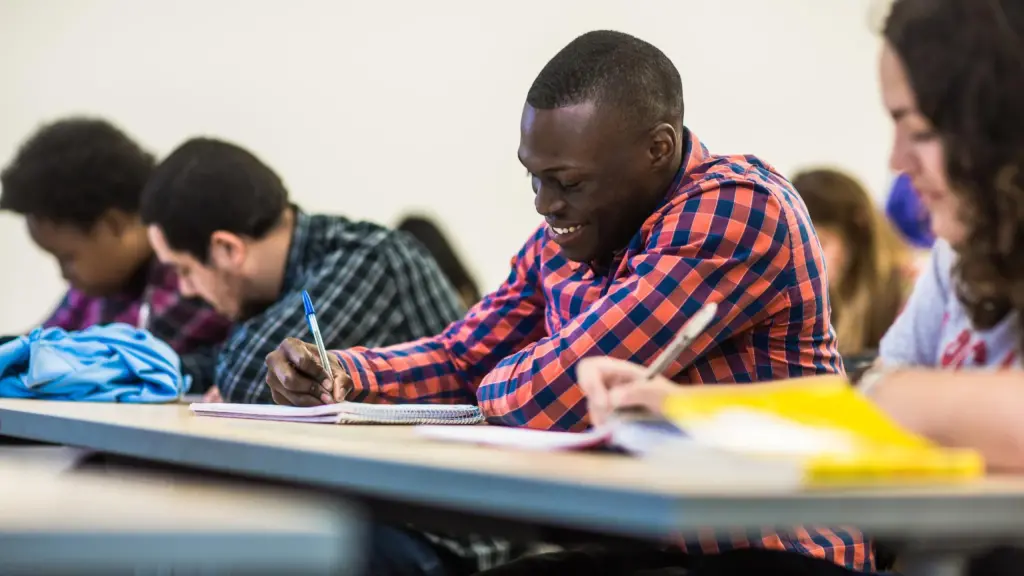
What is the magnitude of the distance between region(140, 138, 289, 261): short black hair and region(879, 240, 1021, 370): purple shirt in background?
4.86ft

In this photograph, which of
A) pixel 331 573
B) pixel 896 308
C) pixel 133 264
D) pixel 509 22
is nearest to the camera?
→ pixel 331 573

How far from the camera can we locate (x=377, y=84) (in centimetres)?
454

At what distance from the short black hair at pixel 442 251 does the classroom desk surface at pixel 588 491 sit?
7.64 feet

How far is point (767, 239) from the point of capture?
155cm

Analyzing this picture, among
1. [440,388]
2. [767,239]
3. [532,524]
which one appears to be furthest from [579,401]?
[440,388]

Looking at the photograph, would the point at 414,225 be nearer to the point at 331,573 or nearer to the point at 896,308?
the point at 896,308

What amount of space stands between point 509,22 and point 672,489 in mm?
3895

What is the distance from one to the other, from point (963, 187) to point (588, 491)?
50 cm

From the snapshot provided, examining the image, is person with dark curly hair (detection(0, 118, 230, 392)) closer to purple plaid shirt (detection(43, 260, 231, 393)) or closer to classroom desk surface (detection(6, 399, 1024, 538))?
purple plaid shirt (detection(43, 260, 231, 393))

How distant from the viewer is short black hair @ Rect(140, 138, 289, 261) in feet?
8.51

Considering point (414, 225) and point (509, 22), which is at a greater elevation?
point (509, 22)

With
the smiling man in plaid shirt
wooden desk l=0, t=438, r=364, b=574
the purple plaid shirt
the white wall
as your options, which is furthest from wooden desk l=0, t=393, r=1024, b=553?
the white wall

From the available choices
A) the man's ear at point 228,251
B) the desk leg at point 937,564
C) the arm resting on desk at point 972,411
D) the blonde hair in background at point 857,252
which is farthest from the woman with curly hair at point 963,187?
the blonde hair in background at point 857,252

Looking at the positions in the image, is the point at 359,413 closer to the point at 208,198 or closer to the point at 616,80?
the point at 616,80
